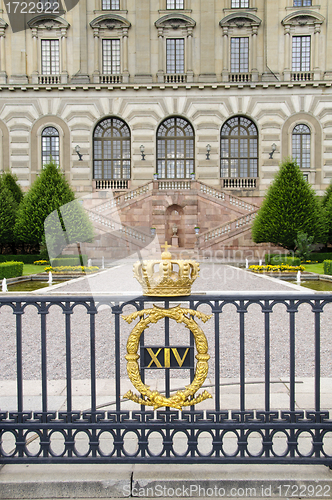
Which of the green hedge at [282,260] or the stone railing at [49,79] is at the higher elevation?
the stone railing at [49,79]

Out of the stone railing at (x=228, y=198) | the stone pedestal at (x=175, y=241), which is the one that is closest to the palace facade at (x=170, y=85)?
the stone railing at (x=228, y=198)

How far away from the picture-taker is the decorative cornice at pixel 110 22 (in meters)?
37.5

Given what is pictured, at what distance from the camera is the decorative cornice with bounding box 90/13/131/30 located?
123 ft

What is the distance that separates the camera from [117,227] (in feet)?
96.5

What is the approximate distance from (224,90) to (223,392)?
3794 centimetres

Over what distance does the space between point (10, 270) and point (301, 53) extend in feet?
121

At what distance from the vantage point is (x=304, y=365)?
21.5 feet

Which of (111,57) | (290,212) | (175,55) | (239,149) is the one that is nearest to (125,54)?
(111,57)

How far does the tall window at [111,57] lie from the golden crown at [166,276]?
132 feet

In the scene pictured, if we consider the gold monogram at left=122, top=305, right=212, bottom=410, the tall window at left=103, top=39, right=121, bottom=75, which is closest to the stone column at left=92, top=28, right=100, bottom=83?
the tall window at left=103, top=39, right=121, bottom=75

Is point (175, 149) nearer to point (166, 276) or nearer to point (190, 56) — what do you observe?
point (190, 56)

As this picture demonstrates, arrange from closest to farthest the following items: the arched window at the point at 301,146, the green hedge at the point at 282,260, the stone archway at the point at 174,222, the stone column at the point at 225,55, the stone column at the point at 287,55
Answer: the green hedge at the point at 282,260 < the stone archway at the point at 174,222 < the stone column at the point at 287,55 < the stone column at the point at 225,55 < the arched window at the point at 301,146

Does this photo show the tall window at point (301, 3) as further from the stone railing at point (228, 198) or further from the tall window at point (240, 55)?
the stone railing at point (228, 198)

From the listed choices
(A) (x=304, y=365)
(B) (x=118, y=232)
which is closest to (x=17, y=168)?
(B) (x=118, y=232)
